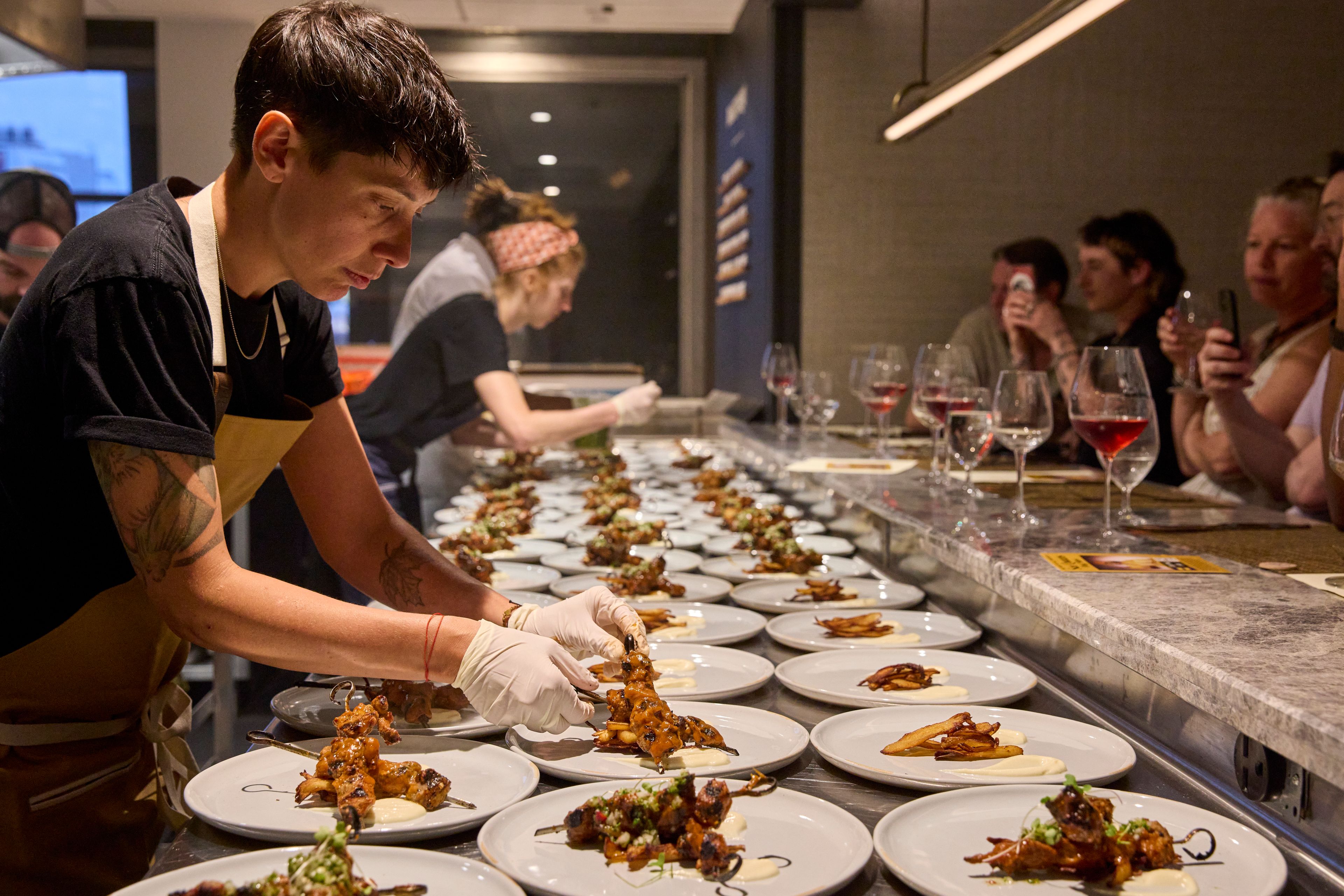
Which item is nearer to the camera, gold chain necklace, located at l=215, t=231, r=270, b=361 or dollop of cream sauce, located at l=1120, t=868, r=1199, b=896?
dollop of cream sauce, located at l=1120, t=868, r=1199, b=896

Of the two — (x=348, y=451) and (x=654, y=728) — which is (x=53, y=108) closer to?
(x=348, y=451)

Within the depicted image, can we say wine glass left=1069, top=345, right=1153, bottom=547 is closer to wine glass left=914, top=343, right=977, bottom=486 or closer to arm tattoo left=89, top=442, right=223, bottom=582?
wine glass left=914, top=343, right=977, bottom=486

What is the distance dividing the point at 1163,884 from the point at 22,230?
418cm

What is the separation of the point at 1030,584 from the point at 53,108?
29.0 feet

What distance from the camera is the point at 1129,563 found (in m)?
1.47

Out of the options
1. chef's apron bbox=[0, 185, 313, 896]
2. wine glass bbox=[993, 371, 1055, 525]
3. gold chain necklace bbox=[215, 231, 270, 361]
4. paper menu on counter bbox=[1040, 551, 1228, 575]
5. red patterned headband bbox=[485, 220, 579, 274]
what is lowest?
chef's apron bbox=[0, 185, 313, 896]

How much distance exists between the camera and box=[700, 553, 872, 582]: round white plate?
6.52ft

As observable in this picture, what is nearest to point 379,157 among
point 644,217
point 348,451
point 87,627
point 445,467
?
point 348,451

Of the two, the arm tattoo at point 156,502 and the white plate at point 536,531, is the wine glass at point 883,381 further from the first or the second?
the arm tattoo at point 156,502

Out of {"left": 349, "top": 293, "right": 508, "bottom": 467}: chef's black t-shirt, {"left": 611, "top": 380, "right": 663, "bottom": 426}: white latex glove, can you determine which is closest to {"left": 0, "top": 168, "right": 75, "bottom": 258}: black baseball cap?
{"left": 349, "top": 293, "right": 508, "bottom": 467}: chef's black t-shirt

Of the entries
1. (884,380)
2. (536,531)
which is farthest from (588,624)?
(884,380)

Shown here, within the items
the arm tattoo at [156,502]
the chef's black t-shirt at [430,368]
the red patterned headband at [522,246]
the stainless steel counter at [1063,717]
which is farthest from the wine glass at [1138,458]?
the red patterned headband at [522,246]

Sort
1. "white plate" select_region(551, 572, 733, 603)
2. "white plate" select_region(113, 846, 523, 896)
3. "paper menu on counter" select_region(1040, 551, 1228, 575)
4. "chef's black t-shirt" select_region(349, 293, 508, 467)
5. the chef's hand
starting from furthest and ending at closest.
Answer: "chef's black t-shirt" select_region(349, 293, 508, 467) → the chef's hand → "white plate" select_region(551, 572, 733, 603) → "paper menu on counter" select_region(1040, 551, 1228, 575) → "white plate" select_region(113, 846, 523, 896)

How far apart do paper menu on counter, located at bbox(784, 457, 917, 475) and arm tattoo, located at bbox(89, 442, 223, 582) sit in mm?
1852
